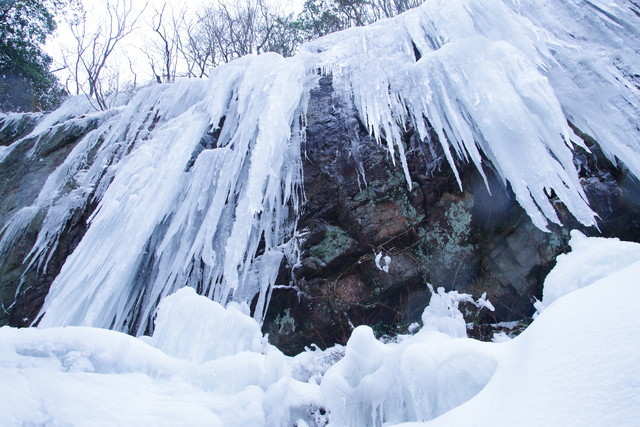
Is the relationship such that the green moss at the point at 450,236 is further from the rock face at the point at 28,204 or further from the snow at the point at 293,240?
the rock face at the point at 28,204

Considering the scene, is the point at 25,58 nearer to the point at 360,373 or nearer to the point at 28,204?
the point at 28,204

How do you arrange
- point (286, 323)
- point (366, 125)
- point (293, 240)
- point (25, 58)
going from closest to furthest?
point (286, 323) < point (293, 240) < point (366, 125) < point (25, 58)

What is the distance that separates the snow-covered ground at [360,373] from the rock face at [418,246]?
0.92 meters

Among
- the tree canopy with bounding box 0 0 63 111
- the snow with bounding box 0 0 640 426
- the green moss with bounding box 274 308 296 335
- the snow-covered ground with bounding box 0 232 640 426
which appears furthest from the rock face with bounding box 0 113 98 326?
the tree canopy with bounding box 0 0 63 111

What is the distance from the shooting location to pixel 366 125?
120 inches

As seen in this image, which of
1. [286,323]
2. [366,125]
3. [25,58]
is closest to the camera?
[286,323]

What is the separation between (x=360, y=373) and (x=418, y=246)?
4.98ft

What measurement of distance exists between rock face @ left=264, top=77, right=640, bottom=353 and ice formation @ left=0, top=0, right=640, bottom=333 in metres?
0.17

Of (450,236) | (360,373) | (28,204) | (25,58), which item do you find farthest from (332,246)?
(25,58)

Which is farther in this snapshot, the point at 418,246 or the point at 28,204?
the point at 28,204

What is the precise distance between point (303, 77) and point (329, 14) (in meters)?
6.51

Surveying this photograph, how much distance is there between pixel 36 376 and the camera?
993 millimetres

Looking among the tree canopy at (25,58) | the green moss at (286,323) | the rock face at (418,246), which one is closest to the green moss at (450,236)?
the rock face at (418,246)

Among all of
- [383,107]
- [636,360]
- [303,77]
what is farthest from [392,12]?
[636,360]
